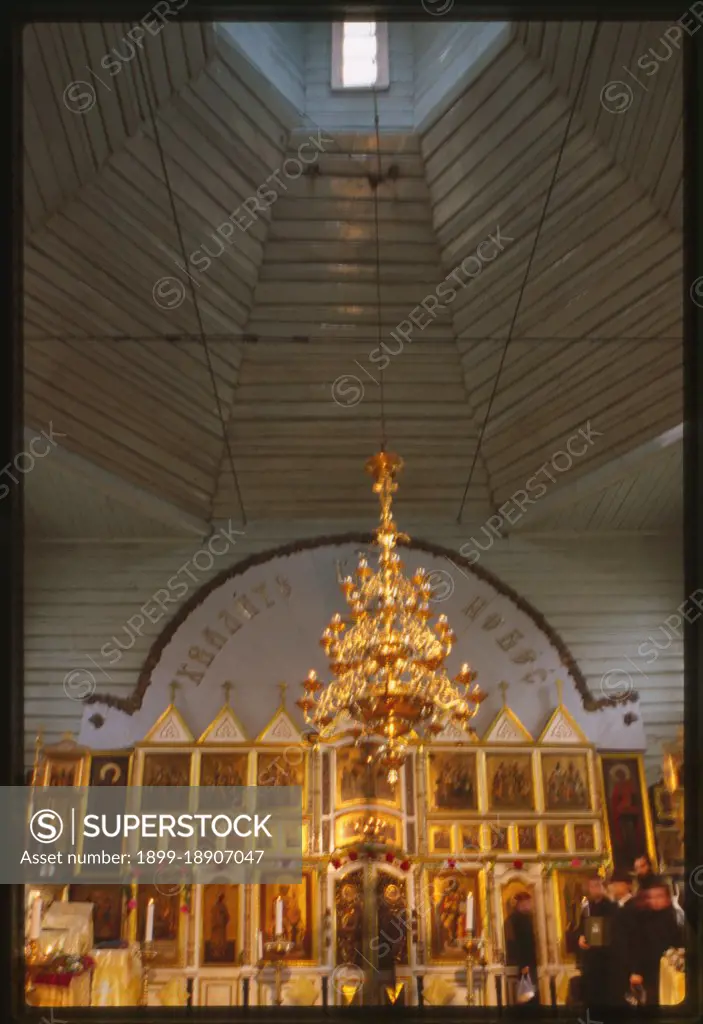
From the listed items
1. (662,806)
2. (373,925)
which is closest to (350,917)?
(373,925)

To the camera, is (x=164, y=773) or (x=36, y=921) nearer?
(x=36, y=921)

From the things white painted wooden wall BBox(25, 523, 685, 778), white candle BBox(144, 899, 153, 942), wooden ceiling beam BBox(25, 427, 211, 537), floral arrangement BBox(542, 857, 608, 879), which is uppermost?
wooden ceiling beam BBox(25, 427, 211, 537)

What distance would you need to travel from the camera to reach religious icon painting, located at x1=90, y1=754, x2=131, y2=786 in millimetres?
10586

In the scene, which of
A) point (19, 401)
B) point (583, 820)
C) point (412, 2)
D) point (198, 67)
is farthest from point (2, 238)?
point (583, 820)

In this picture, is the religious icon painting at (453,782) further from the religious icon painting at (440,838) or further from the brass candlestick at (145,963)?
the brass candlestick at (145,963)

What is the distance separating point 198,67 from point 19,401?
249 inches

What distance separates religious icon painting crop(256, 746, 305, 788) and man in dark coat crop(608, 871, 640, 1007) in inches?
137

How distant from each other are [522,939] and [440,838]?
127 centimetres

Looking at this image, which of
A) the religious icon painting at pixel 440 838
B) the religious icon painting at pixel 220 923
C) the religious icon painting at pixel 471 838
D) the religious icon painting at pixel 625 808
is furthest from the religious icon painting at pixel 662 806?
the religious icon painting at pixel 220 923

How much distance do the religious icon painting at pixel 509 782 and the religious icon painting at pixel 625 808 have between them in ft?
2.79

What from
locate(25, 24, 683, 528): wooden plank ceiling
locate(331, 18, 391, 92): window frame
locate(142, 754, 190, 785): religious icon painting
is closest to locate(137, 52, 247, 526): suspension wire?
locate(25, 24, 683, 528): wooden plank ceiling

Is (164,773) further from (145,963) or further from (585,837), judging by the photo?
(585,837)

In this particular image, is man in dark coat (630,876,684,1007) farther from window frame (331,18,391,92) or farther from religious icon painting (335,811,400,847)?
window frame (331,18,391,92)

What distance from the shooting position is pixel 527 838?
411 inches
